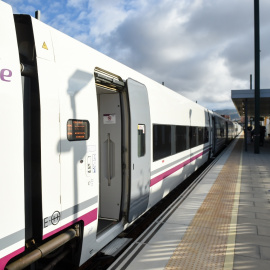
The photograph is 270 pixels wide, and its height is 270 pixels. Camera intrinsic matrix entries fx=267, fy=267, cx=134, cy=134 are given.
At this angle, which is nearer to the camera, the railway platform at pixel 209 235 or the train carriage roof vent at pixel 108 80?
the railway platform at pixel 209 235

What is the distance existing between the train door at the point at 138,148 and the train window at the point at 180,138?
2.57 metres

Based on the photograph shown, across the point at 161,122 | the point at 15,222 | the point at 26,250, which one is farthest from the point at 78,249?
the point at 161,122

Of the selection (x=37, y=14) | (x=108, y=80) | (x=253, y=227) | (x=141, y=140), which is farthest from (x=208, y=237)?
(x=37, y=14)

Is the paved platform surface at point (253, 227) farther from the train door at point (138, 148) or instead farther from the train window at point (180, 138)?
the train window at point (180, 138)

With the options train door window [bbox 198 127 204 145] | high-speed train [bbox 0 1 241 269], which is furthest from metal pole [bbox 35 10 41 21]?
train door window [bbox 198 127 204 145]

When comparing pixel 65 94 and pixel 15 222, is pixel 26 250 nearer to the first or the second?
pixel 15 222

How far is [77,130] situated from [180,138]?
17.2 ft

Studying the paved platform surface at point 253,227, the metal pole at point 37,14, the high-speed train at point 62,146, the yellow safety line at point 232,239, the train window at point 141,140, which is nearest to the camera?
the high-speed train at point 62,146

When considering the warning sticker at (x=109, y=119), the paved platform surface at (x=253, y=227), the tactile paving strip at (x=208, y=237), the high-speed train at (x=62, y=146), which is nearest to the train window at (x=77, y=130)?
the high-speed train at (x=62, y=146)

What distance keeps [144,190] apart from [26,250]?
8.55ft

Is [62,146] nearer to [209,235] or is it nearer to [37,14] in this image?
[37,14]

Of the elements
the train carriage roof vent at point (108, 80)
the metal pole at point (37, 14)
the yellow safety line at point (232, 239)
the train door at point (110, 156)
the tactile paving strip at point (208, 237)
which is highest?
the metal pole at point (37, 14)

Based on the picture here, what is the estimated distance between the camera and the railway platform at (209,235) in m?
3.46

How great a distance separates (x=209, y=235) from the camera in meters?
4.32
